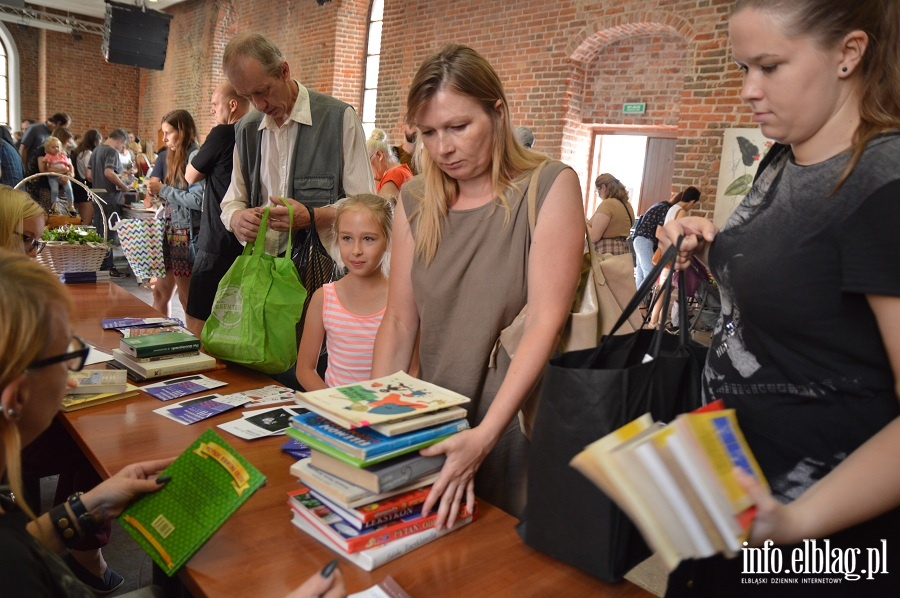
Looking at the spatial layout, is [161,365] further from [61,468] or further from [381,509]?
[381,509]

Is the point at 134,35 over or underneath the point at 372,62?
over

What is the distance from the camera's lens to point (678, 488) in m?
0.72

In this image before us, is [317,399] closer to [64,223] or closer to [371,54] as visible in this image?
[64,223]

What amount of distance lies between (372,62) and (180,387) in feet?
32.4

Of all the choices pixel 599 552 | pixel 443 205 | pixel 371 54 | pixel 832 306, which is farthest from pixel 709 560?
pixel 371 54

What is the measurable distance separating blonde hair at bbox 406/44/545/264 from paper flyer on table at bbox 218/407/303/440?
1.91 ft

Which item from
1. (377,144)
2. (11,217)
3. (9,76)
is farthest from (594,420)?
(9,76)

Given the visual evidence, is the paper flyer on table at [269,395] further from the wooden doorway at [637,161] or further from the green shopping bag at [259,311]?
the wooden doorway at [637,161]

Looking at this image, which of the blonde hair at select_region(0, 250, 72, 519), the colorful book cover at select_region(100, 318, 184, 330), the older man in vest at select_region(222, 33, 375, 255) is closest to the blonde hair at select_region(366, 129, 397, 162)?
the older man in vest at select_region(222, 33, 375, 255)

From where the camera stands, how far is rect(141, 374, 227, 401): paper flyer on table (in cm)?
200

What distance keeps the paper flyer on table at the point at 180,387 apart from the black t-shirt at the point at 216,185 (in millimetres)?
1260

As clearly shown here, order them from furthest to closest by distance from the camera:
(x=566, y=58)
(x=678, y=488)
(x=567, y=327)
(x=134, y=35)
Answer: (x=134, y=35)
(x=566, y=58)
(x=567, y=327)
(x=678, y=488)

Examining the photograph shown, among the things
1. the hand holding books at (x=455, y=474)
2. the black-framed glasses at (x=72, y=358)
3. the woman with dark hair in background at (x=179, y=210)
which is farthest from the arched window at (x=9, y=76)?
the hand holding books at (x=455, y=474)

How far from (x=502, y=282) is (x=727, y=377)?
574 mm
